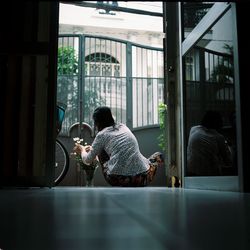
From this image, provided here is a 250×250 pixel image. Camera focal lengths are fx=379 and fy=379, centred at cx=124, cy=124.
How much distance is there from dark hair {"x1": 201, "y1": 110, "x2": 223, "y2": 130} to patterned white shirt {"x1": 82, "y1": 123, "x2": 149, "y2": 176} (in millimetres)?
803

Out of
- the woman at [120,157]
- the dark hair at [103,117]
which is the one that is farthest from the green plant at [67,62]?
the woman at [120,157]

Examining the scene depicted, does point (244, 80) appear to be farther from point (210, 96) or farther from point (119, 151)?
point (119, 151)

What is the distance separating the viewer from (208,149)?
244 cm

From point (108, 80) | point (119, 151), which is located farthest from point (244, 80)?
point (108, 80)

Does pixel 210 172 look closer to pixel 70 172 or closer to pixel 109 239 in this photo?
pixel 109 239

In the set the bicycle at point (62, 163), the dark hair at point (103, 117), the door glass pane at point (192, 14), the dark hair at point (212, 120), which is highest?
the door glass pane at point (192, 14)

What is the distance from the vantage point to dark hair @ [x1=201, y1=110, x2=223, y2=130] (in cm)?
227

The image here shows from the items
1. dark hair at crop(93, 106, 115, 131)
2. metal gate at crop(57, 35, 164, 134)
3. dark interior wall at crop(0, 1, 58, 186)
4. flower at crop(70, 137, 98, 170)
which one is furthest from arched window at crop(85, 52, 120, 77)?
dark interior wall at crop(0, 1, 58, 186)

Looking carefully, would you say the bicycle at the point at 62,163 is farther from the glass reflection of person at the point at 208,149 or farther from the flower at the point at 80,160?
the glass reflection of person at the point at 208,149

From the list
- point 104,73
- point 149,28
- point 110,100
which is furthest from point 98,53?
point 149,28

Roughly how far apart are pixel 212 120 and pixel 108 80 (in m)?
3.15

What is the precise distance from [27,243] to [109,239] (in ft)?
0.26

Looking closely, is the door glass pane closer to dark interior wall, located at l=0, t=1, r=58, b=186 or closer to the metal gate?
dark interior wall, located at l=0, t=1, r=58, b=186

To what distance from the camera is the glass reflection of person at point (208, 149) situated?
2.20 m
